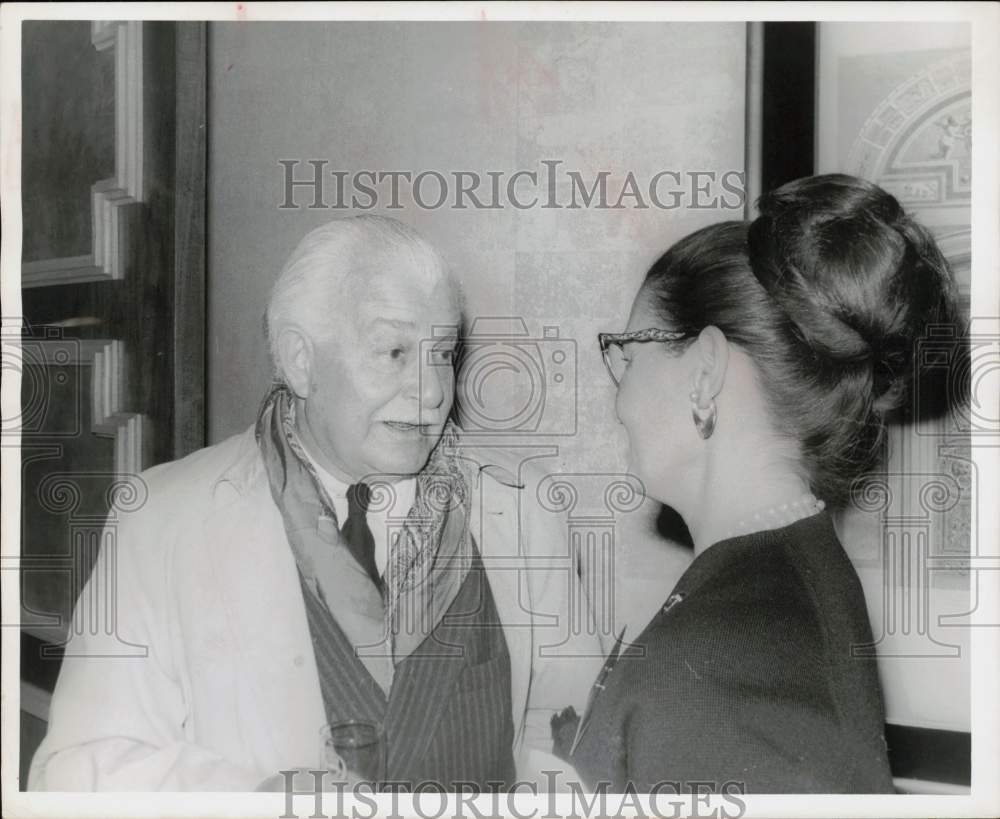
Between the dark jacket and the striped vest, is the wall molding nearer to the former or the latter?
the striped vest

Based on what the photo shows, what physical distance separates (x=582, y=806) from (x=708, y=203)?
843 mm

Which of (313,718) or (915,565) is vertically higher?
(915,565)

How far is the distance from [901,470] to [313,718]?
0.87m

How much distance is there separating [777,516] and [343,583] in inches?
23.2

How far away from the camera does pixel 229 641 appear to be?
4.28ft

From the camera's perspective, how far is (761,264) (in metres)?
1.26

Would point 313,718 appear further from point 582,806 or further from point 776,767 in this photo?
point 776,767

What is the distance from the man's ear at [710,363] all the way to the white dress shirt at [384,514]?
41 centimetres

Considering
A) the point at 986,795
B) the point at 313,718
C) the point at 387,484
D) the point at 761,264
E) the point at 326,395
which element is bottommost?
the point at 986,795

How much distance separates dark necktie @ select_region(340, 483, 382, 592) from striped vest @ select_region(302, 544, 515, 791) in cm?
8

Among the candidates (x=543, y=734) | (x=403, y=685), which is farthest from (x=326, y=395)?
(x=543, y=734)

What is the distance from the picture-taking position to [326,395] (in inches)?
50.8

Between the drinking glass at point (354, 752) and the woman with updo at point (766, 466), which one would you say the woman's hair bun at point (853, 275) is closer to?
the woman with updo at point (766, 466)

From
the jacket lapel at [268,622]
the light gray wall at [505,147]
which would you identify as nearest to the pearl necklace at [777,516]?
the light gray wall at [505,147]
